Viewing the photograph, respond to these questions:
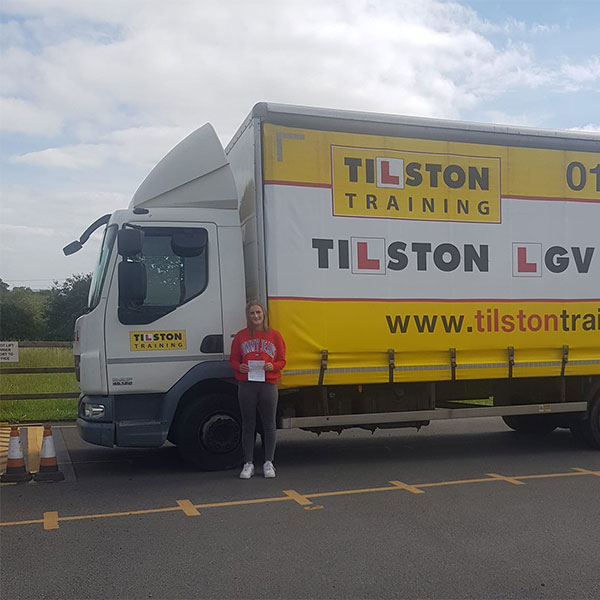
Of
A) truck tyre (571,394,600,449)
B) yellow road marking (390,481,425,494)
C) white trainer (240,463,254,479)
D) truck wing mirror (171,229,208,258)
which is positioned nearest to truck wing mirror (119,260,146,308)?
truck wing mirror (171,229,208,258)

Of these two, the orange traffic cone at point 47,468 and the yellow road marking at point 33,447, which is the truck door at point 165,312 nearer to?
the orange traffic cone at point 47,468

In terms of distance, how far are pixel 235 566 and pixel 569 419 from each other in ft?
19.3

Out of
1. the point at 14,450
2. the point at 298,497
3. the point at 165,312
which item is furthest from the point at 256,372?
the point at 14,450

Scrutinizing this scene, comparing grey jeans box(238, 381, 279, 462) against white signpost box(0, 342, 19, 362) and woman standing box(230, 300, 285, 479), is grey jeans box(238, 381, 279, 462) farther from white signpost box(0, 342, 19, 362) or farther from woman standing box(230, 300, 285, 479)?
white signpost box(0, 342, 19, 362)

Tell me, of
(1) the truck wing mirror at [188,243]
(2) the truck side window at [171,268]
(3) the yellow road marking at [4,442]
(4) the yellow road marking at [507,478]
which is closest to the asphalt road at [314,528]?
(4) the yellow road marking at [507,478]

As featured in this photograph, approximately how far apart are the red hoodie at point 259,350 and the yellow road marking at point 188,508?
1.39 m

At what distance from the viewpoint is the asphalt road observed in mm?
4395

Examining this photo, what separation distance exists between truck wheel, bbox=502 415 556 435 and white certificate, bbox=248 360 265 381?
4.26 meters

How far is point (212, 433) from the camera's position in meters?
7.55

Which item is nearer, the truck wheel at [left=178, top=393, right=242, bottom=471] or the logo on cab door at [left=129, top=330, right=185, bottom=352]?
the logo on cab door at [left=129, top=330, right=185, bottom=352]

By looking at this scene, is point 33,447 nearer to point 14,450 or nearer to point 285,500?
point 14,450

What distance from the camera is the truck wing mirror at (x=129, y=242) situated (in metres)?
7.15

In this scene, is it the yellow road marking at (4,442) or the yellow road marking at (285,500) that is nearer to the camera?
the yellow road marking at (285,500)

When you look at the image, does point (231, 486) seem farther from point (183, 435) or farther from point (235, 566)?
point (235, 566)
